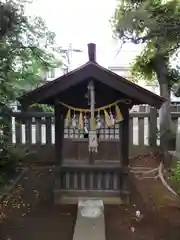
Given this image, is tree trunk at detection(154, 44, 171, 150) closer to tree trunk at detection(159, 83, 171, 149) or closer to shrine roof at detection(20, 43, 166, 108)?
tree trunk at detection(159, 83, 171, 149)

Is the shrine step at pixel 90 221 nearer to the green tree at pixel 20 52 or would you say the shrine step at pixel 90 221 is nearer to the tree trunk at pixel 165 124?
the green tree at pixel 20 52

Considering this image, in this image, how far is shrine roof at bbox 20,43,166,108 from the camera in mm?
5551

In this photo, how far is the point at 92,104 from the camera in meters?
5.68

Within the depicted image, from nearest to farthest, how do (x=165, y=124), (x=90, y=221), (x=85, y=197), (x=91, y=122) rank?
(x=90, y=221) → (x=91, y=122) → (x=85, y=197) → (x=165, y=124)

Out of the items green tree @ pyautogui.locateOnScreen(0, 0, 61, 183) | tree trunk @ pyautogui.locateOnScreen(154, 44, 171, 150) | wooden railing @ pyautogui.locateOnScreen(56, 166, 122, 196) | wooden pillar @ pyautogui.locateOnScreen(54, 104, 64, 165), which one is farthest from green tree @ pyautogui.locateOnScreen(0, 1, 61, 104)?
tree trunk @ pyautogui.locateOnScreen(154, 44, 171, 150)

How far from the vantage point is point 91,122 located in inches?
A: 229

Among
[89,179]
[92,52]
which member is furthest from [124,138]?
[92,52]

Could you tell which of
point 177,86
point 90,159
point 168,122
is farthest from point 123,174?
point 177,86

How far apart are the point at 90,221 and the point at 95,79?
8.14 feet

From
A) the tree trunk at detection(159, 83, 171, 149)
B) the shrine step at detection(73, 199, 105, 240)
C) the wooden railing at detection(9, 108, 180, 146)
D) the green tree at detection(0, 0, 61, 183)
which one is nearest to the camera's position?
the shrine step at detection(73, 199, 105, 240)

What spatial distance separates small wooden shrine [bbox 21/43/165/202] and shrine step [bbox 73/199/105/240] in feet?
1.42

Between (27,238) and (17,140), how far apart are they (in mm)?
4586

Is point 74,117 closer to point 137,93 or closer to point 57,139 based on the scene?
point 57,139

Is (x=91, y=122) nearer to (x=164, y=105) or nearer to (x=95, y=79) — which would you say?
(x=95, y=79)
